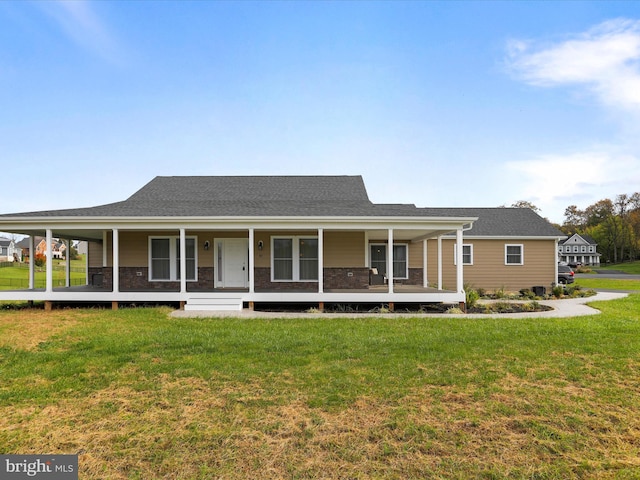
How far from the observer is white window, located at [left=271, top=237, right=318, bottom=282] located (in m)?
14.4

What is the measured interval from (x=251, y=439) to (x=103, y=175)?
2137 centimetres

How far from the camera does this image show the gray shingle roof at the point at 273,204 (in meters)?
12.6

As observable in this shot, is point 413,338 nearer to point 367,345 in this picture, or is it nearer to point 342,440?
point 367,345

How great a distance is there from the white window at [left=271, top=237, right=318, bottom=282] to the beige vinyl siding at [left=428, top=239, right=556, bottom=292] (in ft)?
23.5

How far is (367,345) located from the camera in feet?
24.3

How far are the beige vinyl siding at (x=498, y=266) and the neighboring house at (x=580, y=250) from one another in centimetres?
5934

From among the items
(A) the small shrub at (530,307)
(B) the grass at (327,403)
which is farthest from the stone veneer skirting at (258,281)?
(B) the grass at (327,403)

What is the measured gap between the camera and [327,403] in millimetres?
4578

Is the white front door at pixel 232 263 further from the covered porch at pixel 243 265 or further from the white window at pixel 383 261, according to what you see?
the white window at pixel 383 261

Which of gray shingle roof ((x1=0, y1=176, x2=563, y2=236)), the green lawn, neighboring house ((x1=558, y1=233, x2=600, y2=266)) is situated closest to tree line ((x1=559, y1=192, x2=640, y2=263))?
neighboring house ((x1=558, y1=233, x2=600, y2=266))

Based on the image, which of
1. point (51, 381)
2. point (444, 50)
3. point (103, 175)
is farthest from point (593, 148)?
point (103, 175)

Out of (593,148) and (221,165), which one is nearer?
(593,148)

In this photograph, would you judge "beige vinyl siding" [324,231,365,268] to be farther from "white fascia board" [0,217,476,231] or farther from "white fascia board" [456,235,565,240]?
"white fascia board" [456,235,565,240]

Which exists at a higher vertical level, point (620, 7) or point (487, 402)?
point (620, 7)
